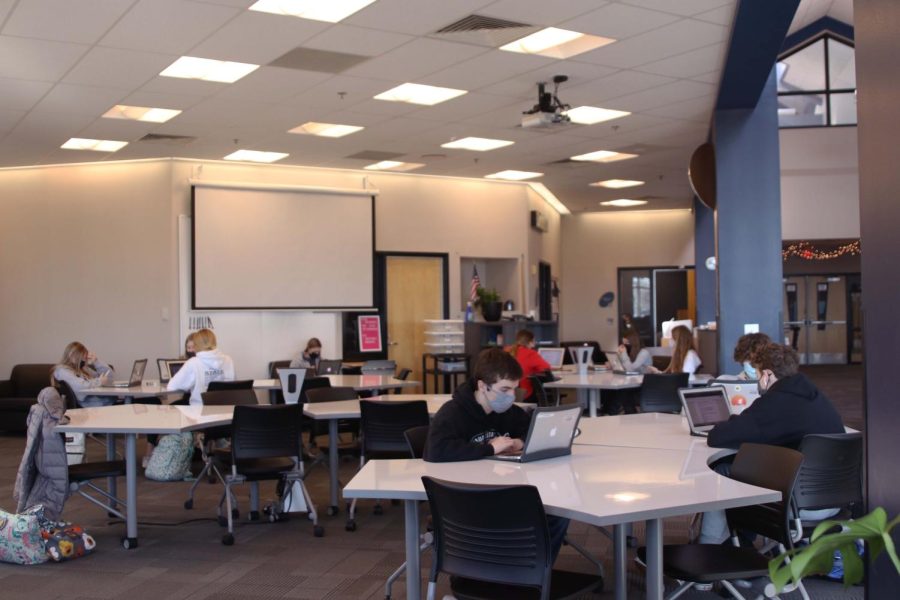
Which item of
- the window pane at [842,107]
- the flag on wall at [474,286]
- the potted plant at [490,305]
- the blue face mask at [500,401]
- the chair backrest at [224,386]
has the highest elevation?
the window pane at [842,107]

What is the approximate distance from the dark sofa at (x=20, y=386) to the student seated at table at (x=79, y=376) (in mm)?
2695

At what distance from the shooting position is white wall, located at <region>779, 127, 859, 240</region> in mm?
12664

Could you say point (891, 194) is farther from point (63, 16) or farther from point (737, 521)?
point (63, 16)

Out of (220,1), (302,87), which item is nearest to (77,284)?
(302,87)

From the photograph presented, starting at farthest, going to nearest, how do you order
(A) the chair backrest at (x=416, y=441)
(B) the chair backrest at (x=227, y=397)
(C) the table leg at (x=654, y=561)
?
(B) the chair backrest at (x=227, y=397) < (A) the chair backrest at (x=416, y=441) < (C) the table leg at (x=654, y=561)

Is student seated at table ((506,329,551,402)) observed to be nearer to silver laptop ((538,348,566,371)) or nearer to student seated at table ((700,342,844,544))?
silver laptop ((538,348,566,371))

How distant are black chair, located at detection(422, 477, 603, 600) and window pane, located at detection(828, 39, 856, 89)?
12.4 m

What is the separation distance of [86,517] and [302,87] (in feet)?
13.8

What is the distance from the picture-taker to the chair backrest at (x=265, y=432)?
5.86 metres

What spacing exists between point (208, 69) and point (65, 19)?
67.9 inches

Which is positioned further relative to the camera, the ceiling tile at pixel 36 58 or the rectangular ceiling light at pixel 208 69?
the rectangular ceiling light at pixel 208 69

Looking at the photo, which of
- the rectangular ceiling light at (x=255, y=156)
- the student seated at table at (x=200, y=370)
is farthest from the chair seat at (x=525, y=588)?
the rectangular ceiling light at (x=255, y=156)

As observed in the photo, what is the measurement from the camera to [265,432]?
5.93m

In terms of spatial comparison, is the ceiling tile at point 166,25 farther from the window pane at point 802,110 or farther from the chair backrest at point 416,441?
the window pane at point 802,110
